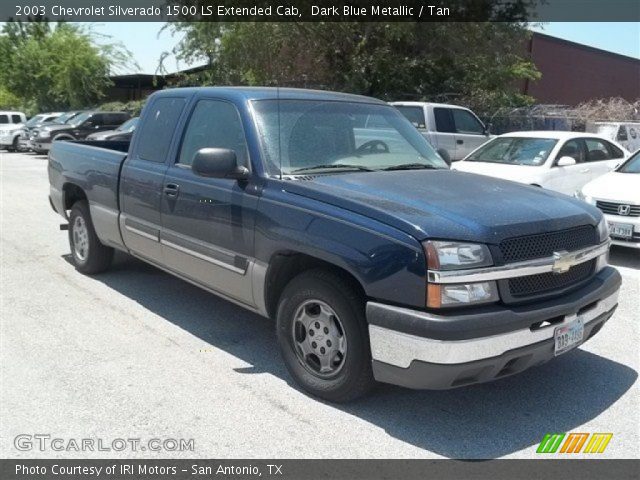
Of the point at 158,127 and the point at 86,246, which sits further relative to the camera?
the point at 86,246

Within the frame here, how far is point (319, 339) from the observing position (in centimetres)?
384

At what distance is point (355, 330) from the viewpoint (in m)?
3.54

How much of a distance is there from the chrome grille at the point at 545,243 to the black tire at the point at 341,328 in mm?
867

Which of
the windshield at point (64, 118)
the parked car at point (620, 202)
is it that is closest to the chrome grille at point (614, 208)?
the parked car at point (620, 202)

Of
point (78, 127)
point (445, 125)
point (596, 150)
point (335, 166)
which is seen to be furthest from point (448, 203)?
point (78, 127)

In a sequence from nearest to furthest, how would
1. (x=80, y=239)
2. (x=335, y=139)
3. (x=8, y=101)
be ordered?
(x=335, y=139)
(x=80, y=239)
(x=8, y=101)

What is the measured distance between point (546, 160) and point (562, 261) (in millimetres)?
6298

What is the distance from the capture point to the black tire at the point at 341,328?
356 cm

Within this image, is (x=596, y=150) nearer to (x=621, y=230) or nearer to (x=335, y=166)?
(x=621, y=230)

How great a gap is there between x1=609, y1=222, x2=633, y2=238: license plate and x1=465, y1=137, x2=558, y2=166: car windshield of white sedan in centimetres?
202

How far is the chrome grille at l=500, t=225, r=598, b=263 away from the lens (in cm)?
340

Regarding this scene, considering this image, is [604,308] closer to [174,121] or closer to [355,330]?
[355,330]
